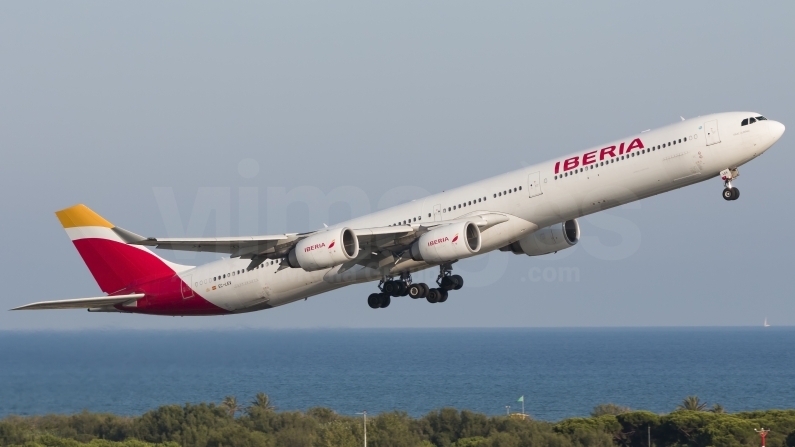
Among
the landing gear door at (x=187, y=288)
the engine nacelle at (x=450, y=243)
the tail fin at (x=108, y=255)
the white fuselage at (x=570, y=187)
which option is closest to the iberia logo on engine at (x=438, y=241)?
the engine nacelle at (x=450, y=243)

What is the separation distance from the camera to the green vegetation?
6781 cm

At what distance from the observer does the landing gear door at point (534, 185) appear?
36.5 meters

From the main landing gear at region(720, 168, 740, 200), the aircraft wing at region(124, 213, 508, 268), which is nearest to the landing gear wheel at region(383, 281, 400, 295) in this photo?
the aircraft wing at region(124, 213, 508, 268)

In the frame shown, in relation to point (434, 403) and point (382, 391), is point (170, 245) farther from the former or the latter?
point (382, 391)

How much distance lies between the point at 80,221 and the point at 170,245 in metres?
12.2

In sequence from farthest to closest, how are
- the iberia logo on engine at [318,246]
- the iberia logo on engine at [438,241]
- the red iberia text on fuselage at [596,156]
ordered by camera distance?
the iberia logo on engine at [318,246] < the iberia logo on engine at [438,241] < the red iberia text on fuselage at [596,156]

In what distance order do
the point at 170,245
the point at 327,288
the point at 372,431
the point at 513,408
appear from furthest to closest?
the point at 513,408 → the point at 372,431 → the point at 327,288 → the point at 170,245

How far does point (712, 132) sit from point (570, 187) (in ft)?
18.1

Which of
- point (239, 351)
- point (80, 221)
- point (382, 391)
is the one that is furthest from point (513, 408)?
point (80, 221)

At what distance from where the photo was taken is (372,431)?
6994 centimetres

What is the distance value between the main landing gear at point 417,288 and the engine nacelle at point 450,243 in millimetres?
3821

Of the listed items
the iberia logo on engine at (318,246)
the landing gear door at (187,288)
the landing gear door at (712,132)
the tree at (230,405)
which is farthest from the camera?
the tree at (230,405)

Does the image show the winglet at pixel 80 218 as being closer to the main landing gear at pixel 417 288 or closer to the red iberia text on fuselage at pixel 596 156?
the main landing gear at pixel 417 288

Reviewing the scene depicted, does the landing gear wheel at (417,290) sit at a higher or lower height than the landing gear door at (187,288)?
lower
